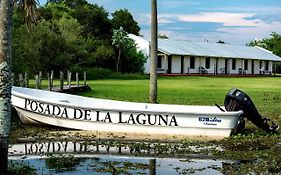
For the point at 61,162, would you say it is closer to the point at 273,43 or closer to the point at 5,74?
the point at 5,74

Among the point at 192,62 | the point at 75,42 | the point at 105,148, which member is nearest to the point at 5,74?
the point at 105,148

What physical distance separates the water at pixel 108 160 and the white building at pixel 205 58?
51.3m

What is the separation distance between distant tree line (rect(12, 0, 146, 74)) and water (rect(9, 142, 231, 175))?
100ft

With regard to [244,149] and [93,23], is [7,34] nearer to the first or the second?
[244,149]

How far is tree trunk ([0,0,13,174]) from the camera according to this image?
918 cm

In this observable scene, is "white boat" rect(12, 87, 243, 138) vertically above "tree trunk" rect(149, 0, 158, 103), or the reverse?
"tree trunk" rect(149, 0, 158, 103)

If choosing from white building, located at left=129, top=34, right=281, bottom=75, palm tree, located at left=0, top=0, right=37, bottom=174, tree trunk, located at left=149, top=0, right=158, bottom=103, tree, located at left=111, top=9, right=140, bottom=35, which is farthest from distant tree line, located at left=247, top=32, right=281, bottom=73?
palm tree, located at left=0, top=0, right=37, bottom=174

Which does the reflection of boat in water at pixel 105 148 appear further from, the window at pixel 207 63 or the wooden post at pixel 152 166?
the window at pixel 207 63

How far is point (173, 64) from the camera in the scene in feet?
226

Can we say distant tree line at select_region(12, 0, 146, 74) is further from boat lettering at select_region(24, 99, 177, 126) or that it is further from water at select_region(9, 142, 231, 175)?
water at select_region(9, 142, 231, 175)

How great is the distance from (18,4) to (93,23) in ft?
175

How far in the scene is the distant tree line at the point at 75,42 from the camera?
146 ft

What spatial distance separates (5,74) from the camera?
923cm

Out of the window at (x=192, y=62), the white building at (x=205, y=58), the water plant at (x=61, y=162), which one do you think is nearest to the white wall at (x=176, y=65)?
the white building at (x=205, y=58)
